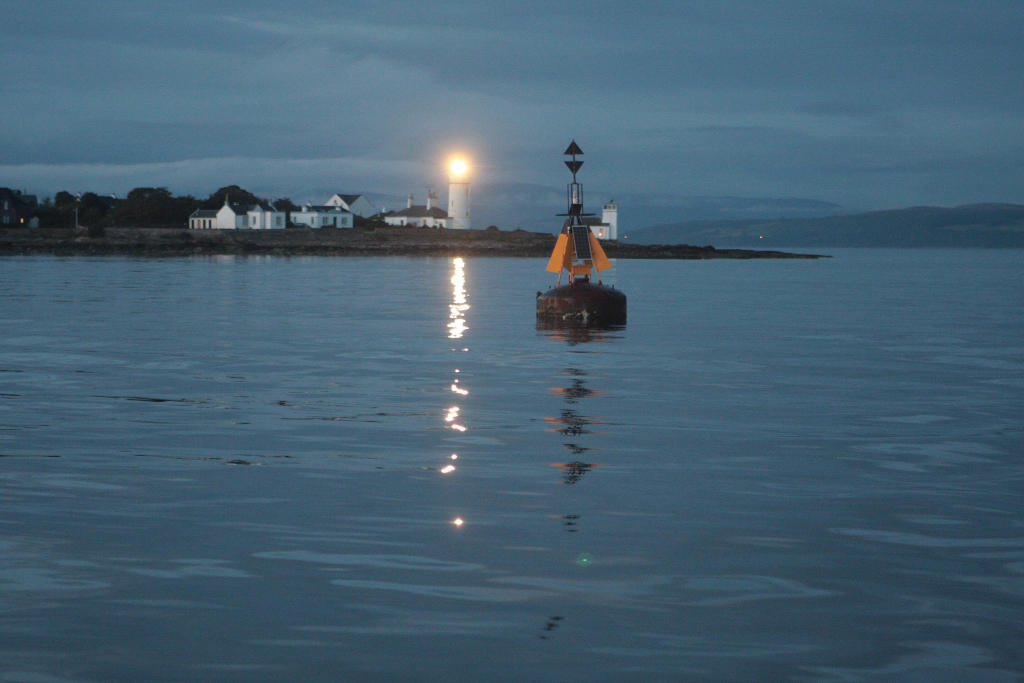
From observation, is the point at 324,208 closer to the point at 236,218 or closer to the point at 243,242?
the point at 236,218

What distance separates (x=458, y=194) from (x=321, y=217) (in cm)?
2338

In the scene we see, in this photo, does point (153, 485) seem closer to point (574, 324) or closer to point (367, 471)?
point (367, 471)

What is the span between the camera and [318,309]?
2506 inches

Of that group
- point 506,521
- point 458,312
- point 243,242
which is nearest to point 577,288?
point 458,312

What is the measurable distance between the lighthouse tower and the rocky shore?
2850 millimetres

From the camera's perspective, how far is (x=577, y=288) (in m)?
52.2

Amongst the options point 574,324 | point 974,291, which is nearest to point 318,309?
point 574,324

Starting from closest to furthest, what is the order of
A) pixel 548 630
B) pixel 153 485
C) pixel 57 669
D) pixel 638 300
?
1. pixel 57 669
2. pixel 548 630
3. pixel 153 485
4. pixel 638 300

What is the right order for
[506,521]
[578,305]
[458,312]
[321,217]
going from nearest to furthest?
[506,521] < [578,305] < [458,312] < [321,217]

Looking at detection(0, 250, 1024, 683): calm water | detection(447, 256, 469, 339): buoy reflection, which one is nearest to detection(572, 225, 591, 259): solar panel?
detection(447, 256, 469, 339): buoy reflection

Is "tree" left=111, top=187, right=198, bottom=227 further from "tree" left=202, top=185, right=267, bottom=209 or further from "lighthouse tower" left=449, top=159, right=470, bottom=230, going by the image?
"lighthouse tower" left=449, top=159, right=470, bottom=230

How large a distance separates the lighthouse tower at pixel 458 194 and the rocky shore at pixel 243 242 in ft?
9.35

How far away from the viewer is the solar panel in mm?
52906

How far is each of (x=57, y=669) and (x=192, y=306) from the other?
55.8m
